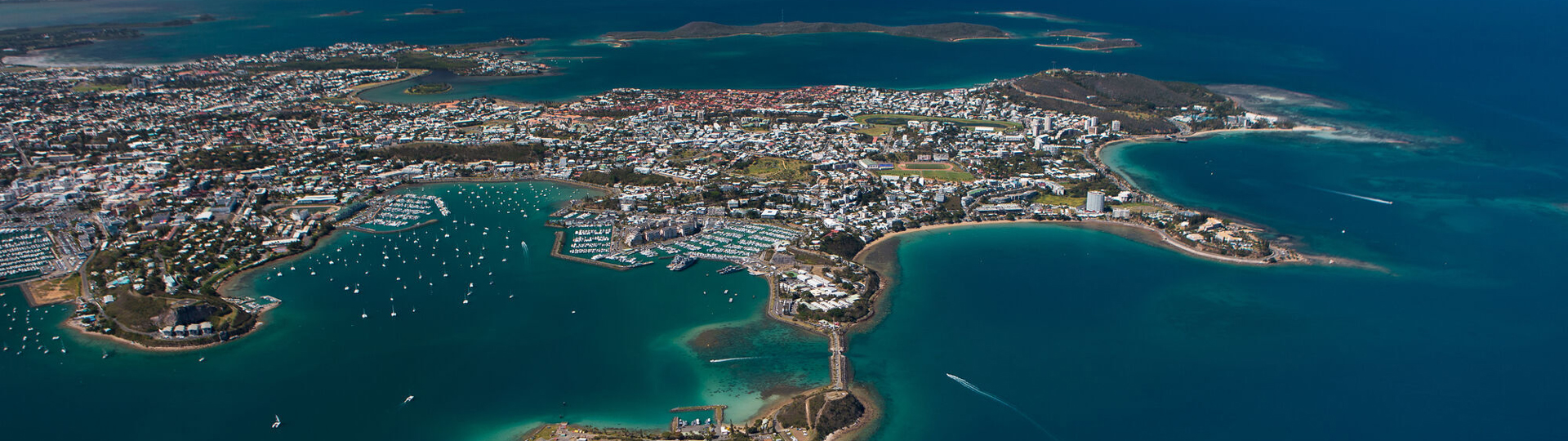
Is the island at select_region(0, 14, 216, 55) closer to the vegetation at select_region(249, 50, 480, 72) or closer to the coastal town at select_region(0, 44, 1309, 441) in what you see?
the coastal town at select_region(0, 44, 1309, 441)

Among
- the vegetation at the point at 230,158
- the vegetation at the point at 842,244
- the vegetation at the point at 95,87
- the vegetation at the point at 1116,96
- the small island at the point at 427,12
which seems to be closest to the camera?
the vegetation at the point at 842,244

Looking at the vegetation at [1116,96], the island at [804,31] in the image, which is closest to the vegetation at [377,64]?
the island at [804,31]

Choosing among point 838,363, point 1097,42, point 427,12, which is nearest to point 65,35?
point 427,12

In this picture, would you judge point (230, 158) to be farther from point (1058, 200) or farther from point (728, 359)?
point (1058, 200)

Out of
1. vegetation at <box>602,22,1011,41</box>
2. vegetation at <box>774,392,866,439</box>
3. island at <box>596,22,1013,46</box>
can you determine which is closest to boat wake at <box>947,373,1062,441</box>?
vegetation at <box>774,392,866,439</box>

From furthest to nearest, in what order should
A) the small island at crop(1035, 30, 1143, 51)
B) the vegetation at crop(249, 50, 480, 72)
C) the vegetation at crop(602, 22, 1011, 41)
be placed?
1. the vegetation at crop(602, 22, 1011, 41)
2. the small island at crop(1035, 30, 1143, 51)
3. the vegetation at crop(249, 50, 480, 72)

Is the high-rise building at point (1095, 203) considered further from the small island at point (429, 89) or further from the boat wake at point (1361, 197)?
the small island at point (429, 89)

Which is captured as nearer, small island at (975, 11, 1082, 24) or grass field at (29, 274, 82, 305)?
grass field at (29, 274, 82, 305)
